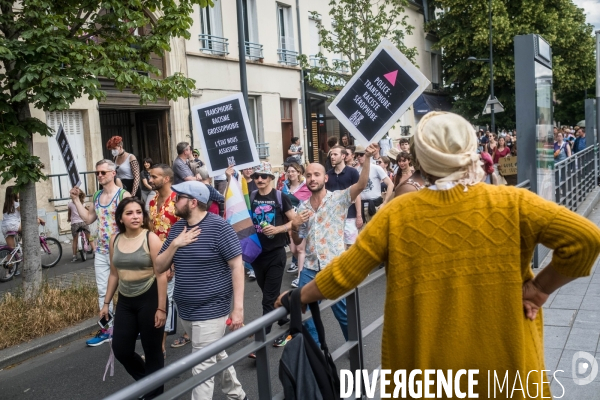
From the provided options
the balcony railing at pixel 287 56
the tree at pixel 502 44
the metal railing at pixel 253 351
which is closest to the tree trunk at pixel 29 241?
the metal railing at pixel 253 351

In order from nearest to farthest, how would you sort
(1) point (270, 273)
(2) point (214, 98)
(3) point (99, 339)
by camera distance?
(1) point (270, 273), (3) point (99, 339), (2) point (214, 98)

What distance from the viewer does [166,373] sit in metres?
2.21

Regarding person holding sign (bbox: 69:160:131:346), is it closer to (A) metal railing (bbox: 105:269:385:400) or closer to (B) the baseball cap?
(B) the baseball cap

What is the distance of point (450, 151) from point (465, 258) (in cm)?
37

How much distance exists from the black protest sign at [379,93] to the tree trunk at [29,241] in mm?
4052

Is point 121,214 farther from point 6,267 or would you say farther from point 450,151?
point 6,267

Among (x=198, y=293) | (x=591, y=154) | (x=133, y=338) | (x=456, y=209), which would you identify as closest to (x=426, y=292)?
(x=456, y=209)

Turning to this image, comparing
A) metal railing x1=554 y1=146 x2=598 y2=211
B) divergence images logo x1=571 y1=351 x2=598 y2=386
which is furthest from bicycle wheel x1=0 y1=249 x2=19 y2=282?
divergence images logo x1=571 y1=351 x2=598 y2=386

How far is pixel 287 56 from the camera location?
80.6 ft

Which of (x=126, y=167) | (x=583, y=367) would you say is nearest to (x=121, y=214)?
(x=583, y=367)

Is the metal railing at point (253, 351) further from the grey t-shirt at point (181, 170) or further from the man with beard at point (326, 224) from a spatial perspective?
the grey t-shirt at point (181, 170)

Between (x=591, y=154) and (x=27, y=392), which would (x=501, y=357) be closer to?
(x=27, y=392)

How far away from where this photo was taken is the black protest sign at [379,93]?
5734 mm

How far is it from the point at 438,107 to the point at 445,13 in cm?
556
